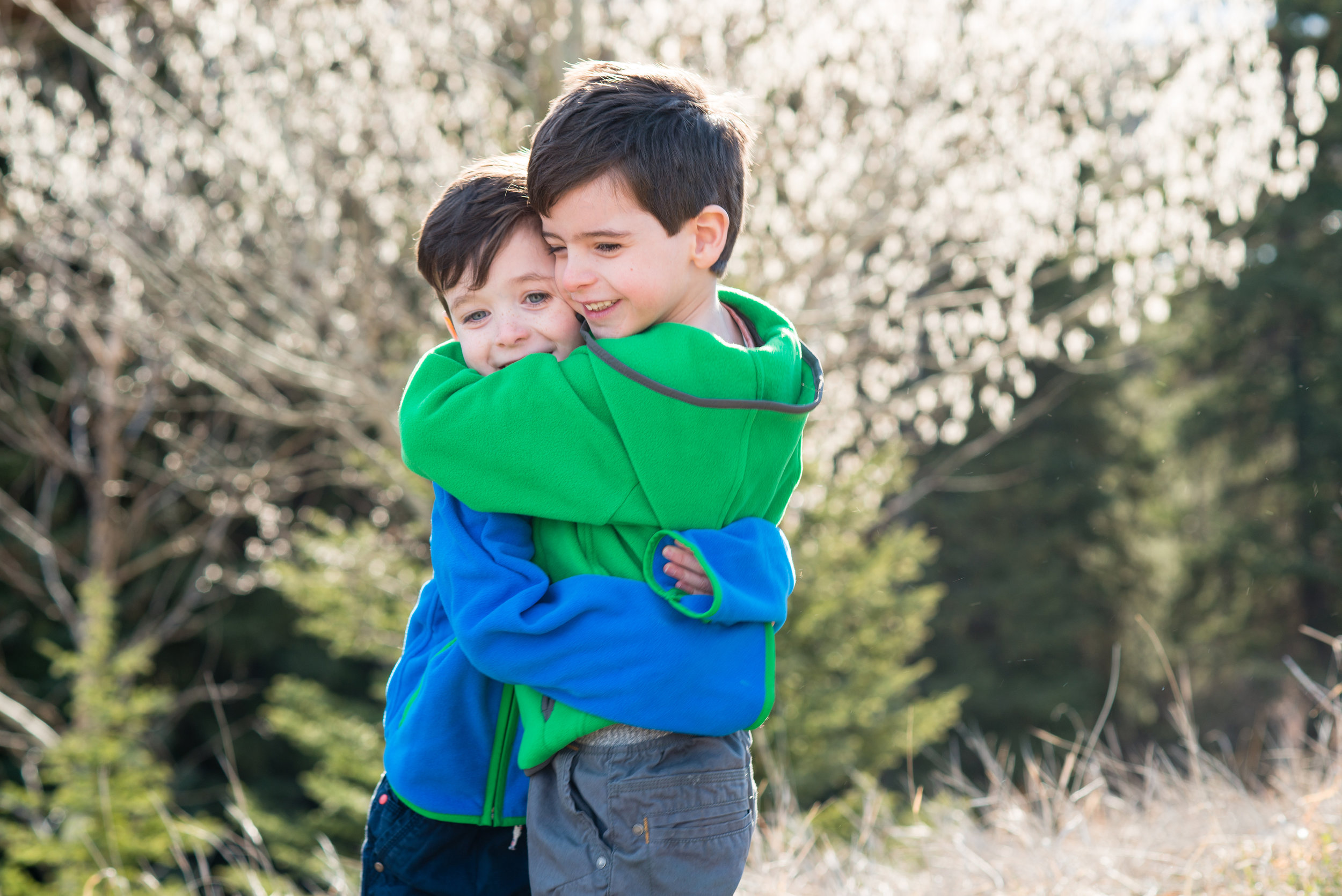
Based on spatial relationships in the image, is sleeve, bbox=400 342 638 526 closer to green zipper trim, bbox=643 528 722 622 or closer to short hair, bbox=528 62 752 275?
green zipper trim, bbox=643 528 722 622

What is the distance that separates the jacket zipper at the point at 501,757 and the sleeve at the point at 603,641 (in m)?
0.13

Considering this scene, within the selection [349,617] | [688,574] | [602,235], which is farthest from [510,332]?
[349,617]

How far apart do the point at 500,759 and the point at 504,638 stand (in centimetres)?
25

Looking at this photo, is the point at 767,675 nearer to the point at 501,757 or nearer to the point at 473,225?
the point at 501,757

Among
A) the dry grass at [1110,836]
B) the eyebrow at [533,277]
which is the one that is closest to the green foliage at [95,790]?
the dry grass at [1110,836]

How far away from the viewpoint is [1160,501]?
1686 cm

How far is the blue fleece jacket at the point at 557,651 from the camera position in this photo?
1372mm

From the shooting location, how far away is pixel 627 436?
137cm

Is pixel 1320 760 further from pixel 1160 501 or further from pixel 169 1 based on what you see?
pixel 1160 501

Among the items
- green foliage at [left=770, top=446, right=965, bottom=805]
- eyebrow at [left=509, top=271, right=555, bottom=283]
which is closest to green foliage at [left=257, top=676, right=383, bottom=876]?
green foliage at [left=770, top=446, right=965, bottom=805]

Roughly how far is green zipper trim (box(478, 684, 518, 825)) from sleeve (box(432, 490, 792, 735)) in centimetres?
13

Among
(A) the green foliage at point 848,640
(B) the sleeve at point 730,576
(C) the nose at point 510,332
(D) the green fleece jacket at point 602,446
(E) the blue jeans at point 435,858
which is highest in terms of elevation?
(C) the nose at point 510,332

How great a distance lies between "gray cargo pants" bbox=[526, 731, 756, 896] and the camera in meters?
1.36

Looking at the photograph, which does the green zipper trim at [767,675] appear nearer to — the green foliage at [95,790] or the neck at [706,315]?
the neck at [706,315]
